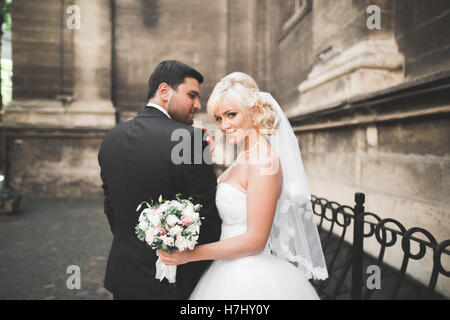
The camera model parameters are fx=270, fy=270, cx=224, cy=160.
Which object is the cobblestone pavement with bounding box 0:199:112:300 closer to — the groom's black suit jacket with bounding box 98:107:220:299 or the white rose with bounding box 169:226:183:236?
the groom's black suit jacket with bounding box 98:107:220:299

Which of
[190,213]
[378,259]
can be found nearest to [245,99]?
[190,213]

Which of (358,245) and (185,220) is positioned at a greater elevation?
(185,220)

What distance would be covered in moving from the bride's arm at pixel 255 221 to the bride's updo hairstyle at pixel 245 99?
0.42 m

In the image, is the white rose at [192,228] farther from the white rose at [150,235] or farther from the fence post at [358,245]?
the fence post at [358,245]

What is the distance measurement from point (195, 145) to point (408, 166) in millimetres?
2595

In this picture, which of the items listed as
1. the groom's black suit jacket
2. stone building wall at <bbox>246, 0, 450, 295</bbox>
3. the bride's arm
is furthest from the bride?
stone building wall at <bbox>246, 0, 450, 295</bbox>

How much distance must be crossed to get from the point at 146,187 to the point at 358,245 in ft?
5.76

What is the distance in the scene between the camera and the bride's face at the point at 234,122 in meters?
1.92

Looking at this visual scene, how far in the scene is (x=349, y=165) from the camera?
4004mm

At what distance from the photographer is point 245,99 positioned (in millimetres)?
1898

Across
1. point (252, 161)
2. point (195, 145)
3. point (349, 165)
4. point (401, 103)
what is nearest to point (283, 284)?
point (252, 161)

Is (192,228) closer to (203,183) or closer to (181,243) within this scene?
(181,243)

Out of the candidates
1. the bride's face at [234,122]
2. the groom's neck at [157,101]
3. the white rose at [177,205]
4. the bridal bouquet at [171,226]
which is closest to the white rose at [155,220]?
the bridal bouquet at [171,226]

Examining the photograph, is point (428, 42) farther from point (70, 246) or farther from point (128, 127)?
point (70, 246)
